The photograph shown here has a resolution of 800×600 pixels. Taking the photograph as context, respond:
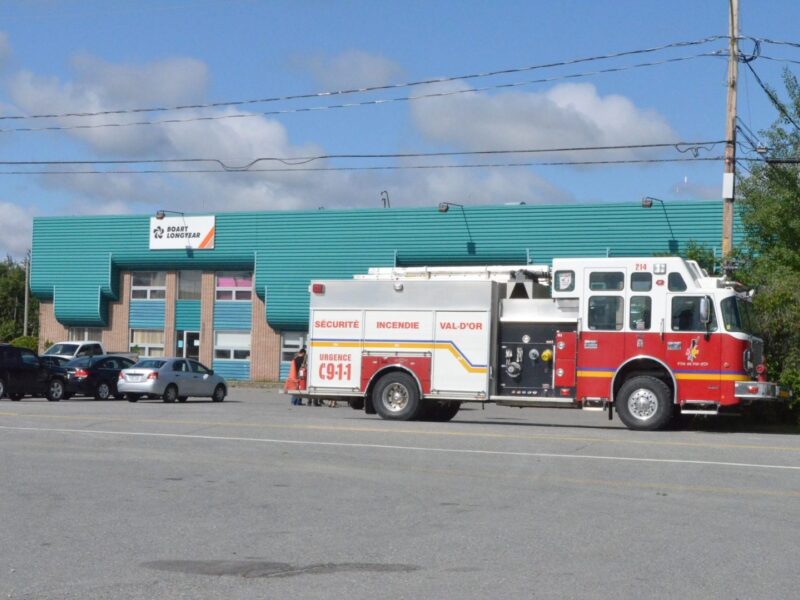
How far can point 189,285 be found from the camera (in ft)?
177

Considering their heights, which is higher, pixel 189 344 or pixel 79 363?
pixel 189 344

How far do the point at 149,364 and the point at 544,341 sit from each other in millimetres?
15467

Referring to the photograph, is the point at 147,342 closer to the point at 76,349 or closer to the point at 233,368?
the point at 233,368

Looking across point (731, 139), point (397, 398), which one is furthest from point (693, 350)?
point (731, 139)

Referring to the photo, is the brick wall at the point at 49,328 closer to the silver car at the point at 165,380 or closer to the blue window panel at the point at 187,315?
the blue window panel at the point at 187,315

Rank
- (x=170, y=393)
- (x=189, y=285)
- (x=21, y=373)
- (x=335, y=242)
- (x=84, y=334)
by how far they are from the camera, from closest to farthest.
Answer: (x=21, y=373) < (x=170, y=393) < (x=335, y=242) < (x=189, y=285) < (x=84, y=334)

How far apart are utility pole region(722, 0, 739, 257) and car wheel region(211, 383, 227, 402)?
16.3 meters

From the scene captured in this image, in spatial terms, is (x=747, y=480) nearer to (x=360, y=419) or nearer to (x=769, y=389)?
(x=769, y=389)

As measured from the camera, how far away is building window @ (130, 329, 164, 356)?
5444 cm

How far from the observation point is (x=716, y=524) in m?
10.8

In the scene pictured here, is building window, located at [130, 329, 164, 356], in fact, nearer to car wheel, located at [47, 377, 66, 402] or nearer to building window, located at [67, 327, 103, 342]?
building window, located at [67, 327, 103, 342]

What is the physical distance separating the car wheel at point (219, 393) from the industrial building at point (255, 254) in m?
12.5

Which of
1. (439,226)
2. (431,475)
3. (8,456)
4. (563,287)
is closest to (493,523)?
(431,475)

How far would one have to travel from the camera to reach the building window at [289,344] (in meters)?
50.6
